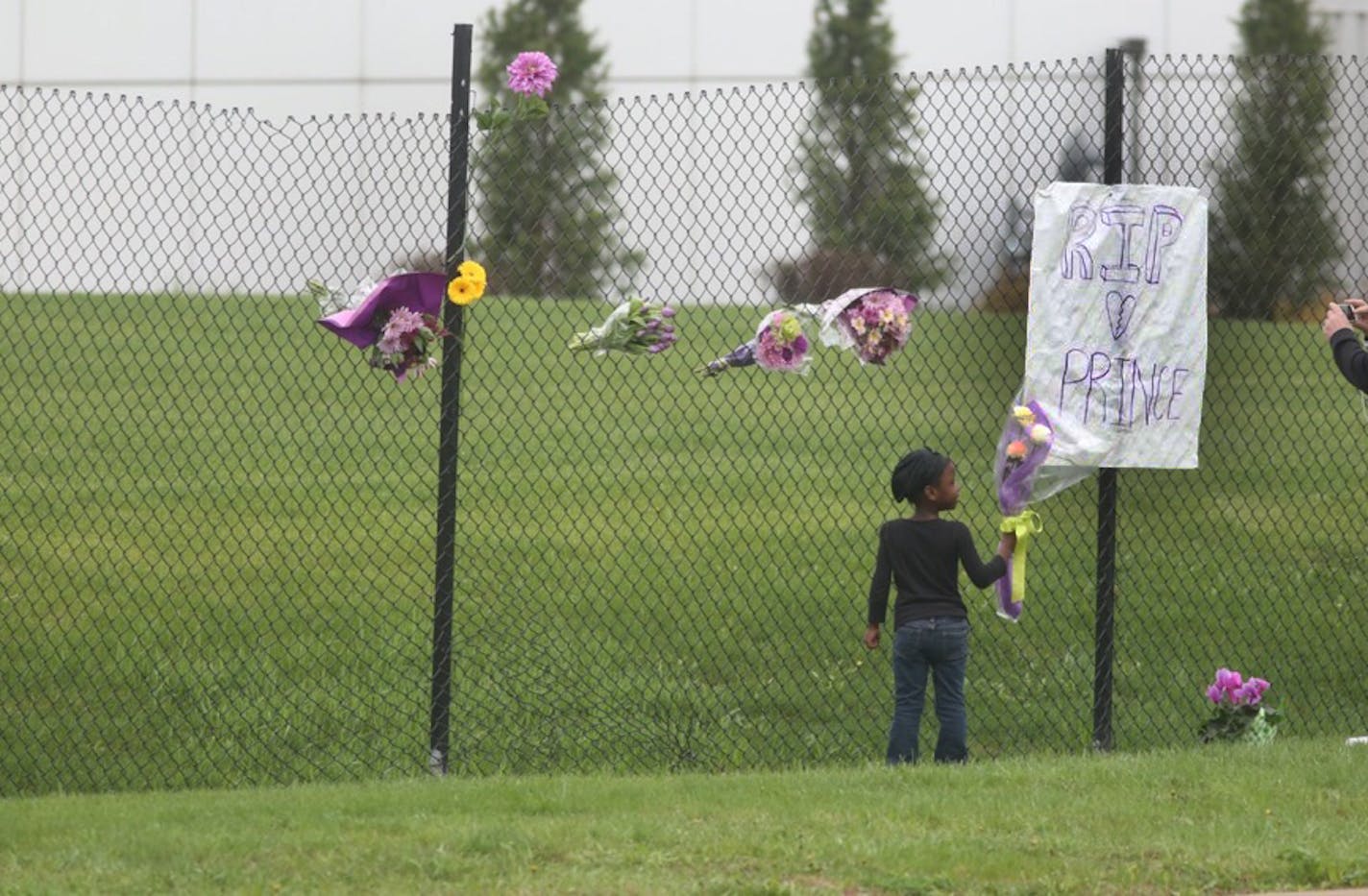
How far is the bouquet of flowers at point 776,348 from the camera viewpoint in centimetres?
663

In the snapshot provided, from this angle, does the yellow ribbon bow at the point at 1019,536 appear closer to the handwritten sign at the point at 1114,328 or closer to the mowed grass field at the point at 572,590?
the handwritten sign at the point at 1114,328

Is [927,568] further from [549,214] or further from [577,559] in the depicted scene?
[549,214]

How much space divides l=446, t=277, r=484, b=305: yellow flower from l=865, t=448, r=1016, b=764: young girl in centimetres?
152

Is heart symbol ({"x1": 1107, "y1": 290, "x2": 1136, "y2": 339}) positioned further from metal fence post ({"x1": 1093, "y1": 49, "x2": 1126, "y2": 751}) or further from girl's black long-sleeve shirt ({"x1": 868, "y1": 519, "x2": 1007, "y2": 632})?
girl's black long-sleeve shirt ({"x1": 868, "y1": 519, "x2": 1007, "y2": 632})

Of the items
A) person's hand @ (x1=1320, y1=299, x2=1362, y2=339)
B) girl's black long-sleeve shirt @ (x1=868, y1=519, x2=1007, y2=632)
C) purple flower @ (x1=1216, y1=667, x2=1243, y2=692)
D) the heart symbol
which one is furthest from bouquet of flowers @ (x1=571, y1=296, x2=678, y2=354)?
purple flower @ (x1=1216, y1=667, x2=1243, y2=692)

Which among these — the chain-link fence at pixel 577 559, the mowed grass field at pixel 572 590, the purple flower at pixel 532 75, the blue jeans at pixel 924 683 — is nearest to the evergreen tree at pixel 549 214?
the chain-link fence at pixel 577 559

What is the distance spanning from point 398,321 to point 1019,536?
2.23 m

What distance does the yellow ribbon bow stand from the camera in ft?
21.5

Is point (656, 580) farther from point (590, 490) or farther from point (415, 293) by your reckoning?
point (415, 293)

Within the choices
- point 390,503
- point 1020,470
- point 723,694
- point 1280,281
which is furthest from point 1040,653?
point 1280,281

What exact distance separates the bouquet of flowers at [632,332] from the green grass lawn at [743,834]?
145 cm

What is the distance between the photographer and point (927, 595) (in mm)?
6430

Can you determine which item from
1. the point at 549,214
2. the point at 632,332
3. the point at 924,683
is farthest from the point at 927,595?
the point at 549,214

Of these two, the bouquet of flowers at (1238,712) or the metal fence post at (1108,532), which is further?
the bouquet of flowers at (1238,712)
